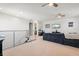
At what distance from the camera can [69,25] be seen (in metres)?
3.10

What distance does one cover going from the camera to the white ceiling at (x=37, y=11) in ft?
8.86

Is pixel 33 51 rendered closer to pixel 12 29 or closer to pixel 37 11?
pixel 12 29

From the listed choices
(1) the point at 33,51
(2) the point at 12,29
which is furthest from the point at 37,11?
(1) the point at 33,51

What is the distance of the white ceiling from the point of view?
270cm

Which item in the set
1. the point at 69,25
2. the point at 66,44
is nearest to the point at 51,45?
the point at 66,44

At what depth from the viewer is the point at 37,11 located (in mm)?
2984

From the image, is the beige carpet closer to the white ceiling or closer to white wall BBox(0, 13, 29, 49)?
white wall BBox(0, 13, 29, 49)

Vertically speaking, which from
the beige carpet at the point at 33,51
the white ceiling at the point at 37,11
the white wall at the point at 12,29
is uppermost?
the white ceiling at the point at 37,11

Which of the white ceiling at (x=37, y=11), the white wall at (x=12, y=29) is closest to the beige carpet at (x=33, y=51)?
the white wall at (x=12, y=29)

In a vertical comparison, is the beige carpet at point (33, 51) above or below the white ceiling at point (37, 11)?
below

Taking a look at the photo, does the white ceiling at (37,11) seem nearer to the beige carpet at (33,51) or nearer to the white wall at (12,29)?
the white wall at (12,29)

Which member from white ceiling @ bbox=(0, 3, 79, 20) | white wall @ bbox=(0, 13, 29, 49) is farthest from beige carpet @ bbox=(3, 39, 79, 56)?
white ceiling @ bbox=(0, 3, 79, 20)

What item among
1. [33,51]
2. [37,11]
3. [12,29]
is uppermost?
[37,11]

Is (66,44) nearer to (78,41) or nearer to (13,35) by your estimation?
(78,41)
